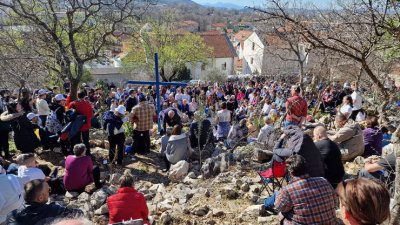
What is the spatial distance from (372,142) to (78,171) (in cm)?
528

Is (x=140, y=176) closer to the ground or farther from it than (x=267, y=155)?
closer to the ground

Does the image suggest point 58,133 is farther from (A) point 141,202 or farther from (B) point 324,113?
(B) point 324,113

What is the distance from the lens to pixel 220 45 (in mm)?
55719

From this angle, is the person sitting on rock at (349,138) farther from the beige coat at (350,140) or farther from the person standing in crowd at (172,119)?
the person standing in crowd at (172,119)

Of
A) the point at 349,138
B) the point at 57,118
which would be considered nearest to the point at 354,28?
the point at 349,138

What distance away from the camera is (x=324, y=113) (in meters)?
13.5

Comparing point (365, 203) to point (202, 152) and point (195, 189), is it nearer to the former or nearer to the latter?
point (195, 189)

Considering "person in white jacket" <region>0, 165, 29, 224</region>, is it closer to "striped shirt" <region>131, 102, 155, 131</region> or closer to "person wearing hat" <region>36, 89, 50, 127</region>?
"striped shirt" <region>131, 102, 155, 131</region>

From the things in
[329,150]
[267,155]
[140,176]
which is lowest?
[140,176]

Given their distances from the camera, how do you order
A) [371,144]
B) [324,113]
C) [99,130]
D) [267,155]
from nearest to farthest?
[371,144], [267,155], [99,130], [324,113]

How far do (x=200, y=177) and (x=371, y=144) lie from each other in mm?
3257

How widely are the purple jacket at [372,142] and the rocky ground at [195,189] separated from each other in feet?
1.26

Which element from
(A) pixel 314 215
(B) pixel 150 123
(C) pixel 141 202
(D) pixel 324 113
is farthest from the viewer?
(D) pixel 324 113

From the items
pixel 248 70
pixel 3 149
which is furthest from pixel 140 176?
pixel 248 70
